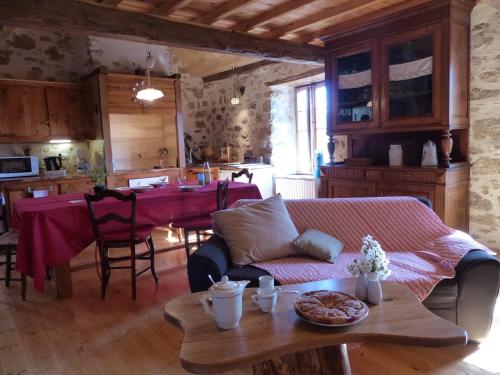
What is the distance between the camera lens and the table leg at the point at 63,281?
3.07 meters

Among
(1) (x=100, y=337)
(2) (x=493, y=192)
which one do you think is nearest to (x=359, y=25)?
(2) (x=493, y=192)

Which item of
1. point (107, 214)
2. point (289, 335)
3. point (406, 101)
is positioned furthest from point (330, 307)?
point (406, 101)

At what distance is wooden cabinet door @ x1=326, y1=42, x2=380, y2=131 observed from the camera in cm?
393

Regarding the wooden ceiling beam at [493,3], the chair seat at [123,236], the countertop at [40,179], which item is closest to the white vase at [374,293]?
the chair seat at [123,236]

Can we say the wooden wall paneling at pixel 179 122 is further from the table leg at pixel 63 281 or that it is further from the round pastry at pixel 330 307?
the round pastry at pixel 330 307

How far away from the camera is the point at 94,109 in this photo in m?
5.48

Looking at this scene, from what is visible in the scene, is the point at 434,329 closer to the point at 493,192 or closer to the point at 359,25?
the point at 493,192

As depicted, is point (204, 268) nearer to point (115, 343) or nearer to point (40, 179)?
point (115, 343)

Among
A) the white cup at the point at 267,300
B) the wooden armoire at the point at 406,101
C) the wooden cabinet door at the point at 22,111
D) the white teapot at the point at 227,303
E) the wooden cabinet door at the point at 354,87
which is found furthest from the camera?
the wooden cabinet door at the point at 22,111

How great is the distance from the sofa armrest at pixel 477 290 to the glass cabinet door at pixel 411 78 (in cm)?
180

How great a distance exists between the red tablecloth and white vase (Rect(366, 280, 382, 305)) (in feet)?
7.61

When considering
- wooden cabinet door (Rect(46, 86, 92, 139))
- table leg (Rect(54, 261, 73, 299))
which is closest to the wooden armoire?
table leg (Rect(54, 261, 73, 299))

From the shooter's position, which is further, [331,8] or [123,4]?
[331,8]

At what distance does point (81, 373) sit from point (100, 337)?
400mm
